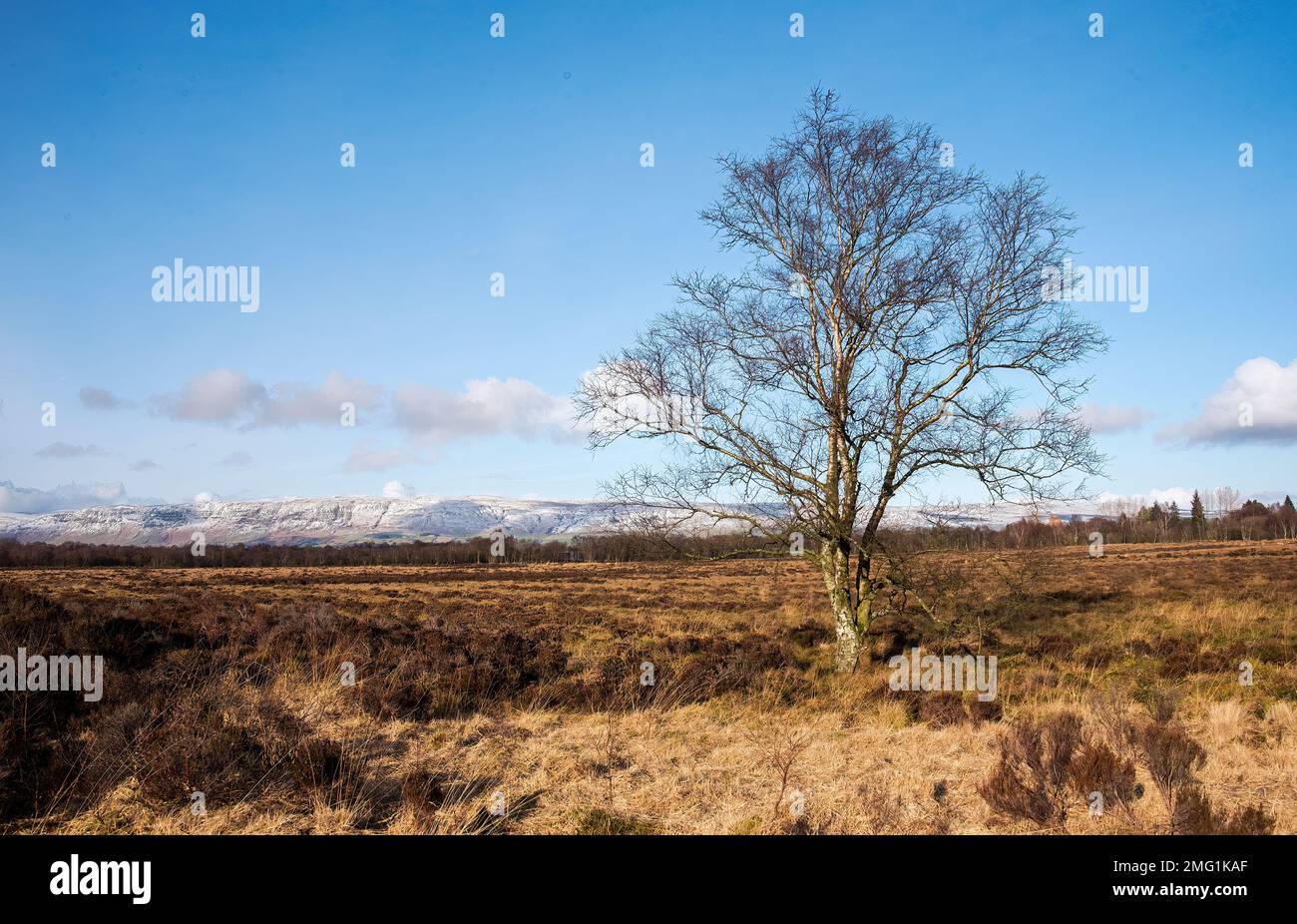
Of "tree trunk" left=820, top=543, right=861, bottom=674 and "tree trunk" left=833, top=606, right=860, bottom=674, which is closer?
"tree trunk" left=820, top=543, right=861, bottom=674

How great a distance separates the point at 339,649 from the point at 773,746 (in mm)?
6888

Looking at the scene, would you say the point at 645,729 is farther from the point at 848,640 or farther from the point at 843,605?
the point at 848,640

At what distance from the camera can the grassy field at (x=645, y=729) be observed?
16.4ft

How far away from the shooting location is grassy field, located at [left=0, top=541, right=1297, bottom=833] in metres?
5.00

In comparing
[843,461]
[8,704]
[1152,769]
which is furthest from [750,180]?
[8,704]

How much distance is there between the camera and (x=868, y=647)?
12.1m
